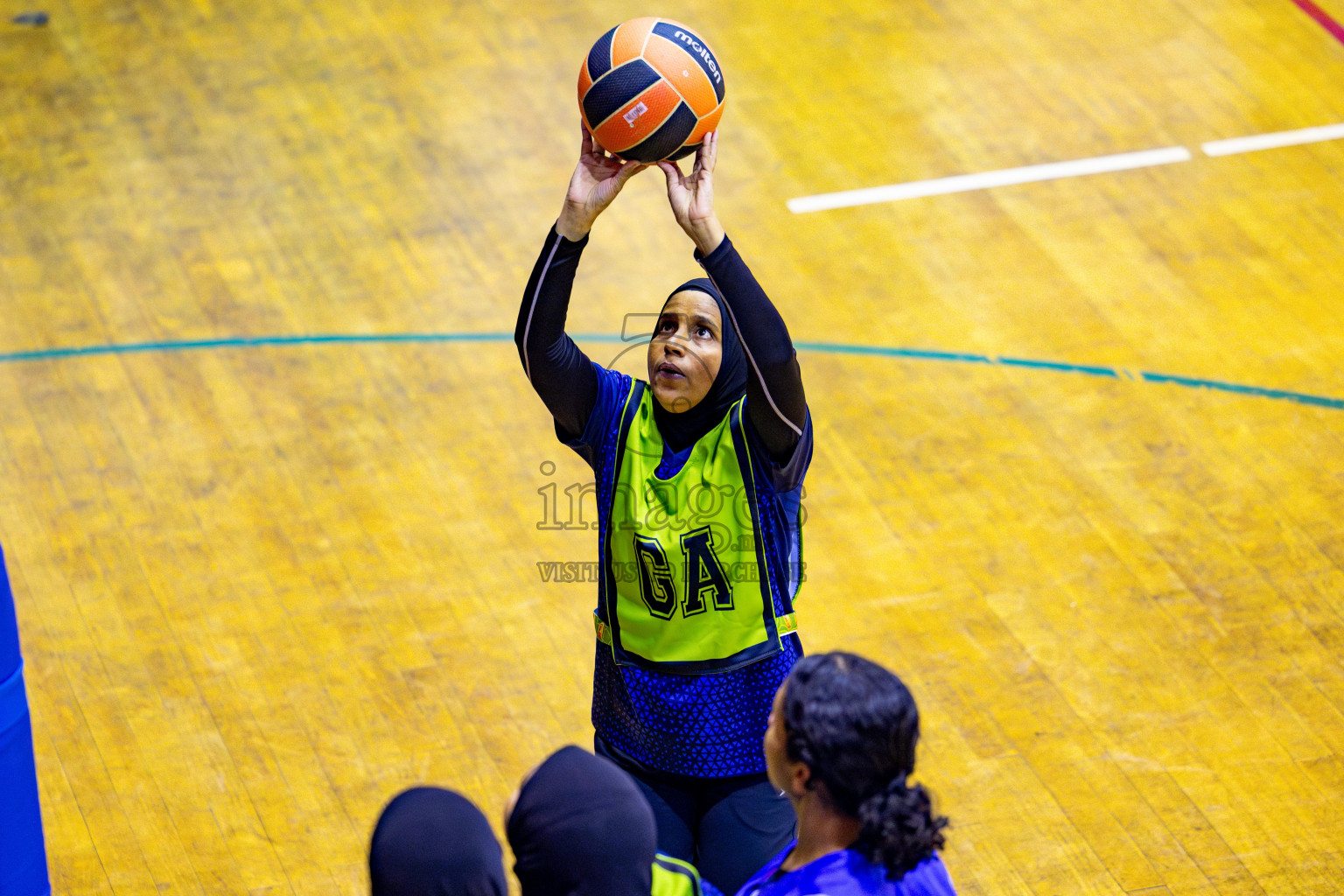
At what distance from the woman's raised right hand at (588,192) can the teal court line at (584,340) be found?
310cm

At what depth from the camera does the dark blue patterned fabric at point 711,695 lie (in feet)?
10.3

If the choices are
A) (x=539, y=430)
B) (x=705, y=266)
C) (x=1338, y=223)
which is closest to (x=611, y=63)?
(x=705, y=266)

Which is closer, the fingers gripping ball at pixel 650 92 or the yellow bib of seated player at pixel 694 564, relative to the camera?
the yellow bib of seated player at pixel 694 564

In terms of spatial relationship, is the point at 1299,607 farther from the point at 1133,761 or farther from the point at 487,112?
the point at 487,112

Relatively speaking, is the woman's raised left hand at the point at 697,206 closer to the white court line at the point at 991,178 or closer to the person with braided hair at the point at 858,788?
the person with braided hair at the point at 858,788

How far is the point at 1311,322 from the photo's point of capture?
21.3ft

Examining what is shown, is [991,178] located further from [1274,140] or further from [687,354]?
[687,354]

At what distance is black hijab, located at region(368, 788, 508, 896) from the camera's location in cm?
210

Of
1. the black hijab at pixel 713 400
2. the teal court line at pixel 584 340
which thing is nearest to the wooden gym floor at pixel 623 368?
the teal court line at pixel 584 340

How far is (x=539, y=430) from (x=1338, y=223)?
4051mm

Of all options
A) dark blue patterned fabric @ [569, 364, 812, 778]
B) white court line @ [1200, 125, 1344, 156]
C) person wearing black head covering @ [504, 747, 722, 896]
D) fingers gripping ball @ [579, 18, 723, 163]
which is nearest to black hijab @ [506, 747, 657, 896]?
person wearing black head covering @ [504, 747, 722, 896]

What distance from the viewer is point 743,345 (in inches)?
119

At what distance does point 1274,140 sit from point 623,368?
3857 mm

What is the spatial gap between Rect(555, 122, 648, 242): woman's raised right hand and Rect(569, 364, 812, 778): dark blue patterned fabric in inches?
18.1
